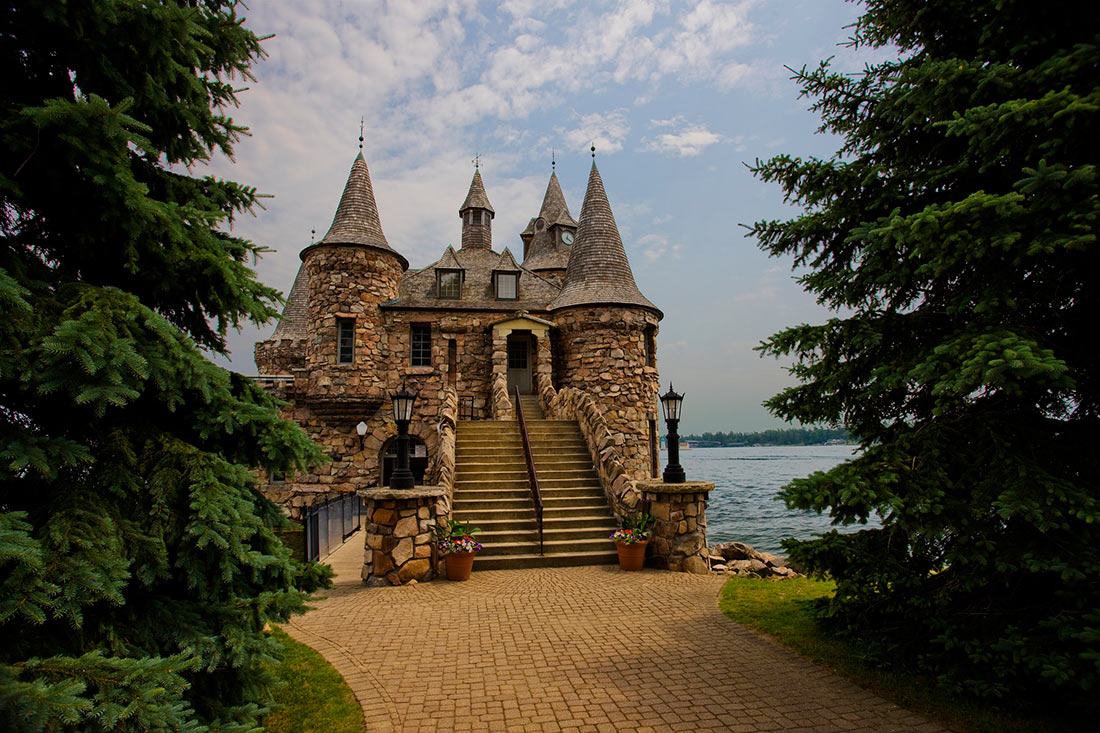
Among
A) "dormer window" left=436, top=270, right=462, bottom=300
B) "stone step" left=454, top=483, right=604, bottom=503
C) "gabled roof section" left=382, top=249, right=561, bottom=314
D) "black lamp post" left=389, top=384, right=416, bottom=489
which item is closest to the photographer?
"black lamp post" left=389, top=384, right=416, bottom=489

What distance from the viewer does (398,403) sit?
9.35 metres

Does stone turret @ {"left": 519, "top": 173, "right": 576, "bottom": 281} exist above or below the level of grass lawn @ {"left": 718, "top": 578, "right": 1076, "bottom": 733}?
above

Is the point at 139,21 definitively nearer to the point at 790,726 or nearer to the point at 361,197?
the point at 790,726

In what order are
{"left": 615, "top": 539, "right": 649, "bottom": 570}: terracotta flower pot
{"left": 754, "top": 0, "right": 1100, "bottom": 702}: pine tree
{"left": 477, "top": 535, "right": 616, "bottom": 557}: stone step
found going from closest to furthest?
1. {"left": 754, "top": 0, "right": 1100, "bottom": 702}: pine tree
2. {"left": 615, "top": 539, "right": 649, "bottom": 570}: terracotta flower pot
3. {"left": 477, "top": 535, "right": 616, "bottom": 557}: stone step

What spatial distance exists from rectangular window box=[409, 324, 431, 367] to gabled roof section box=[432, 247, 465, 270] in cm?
248

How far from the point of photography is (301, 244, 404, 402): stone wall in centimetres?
1820

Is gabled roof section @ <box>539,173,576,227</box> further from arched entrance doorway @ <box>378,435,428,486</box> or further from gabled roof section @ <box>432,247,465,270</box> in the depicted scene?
arched entrance doorway @ <box>378,435,428,486</box>

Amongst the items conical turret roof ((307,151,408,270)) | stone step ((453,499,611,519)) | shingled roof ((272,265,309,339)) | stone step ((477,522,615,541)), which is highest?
conical turret roof ((307,151,408,270))

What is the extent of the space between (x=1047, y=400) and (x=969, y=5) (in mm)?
3452

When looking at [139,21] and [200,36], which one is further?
[200,36]

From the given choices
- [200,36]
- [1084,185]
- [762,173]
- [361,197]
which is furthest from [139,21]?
[361,197]

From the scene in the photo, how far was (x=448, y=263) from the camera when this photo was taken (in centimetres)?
2066

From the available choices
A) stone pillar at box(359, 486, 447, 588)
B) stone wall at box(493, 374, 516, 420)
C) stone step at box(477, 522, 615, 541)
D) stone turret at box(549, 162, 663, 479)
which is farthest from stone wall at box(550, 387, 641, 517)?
stone pillar at box(359, 486, 447, 588)

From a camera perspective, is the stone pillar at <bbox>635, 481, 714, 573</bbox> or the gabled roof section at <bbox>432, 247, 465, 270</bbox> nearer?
the stone pillar at <bbox>635, 481, 714, 573</bbox>
